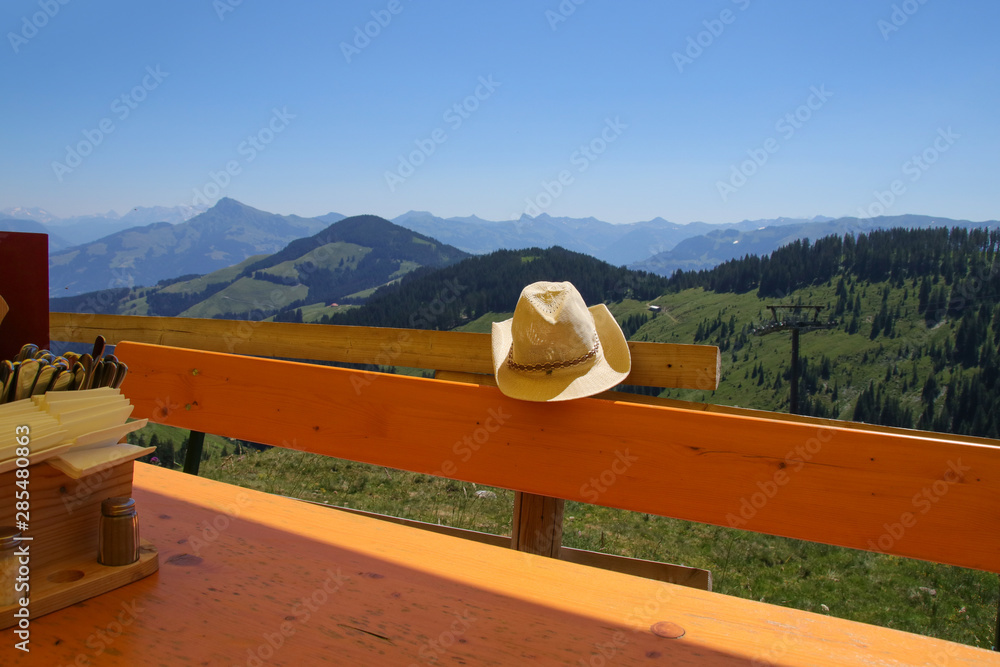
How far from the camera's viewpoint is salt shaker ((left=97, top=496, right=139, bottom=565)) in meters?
0.90

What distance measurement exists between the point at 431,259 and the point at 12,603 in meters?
189

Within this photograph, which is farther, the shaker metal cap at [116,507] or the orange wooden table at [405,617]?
the shaker metal cap at [116,507]

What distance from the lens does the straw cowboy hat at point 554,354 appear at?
175 centimetres

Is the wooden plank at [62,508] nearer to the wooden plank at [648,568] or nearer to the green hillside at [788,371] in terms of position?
the wooden plank at [648,568]

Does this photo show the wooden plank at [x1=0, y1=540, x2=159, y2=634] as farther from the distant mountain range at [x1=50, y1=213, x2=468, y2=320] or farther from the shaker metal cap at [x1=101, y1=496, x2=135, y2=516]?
the distant mountain range at [x1=50, y1=213, x2=468, y2=320]

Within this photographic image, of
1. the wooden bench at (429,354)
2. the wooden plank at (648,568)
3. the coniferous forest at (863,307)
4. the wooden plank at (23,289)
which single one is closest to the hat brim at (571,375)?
the wooden bench at (429,354)

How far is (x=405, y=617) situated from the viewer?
2.81 ft

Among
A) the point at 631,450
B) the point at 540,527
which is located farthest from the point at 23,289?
the point at 540,527

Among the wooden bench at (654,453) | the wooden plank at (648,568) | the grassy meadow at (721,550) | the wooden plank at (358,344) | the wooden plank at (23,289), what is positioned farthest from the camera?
the grassy meadow at (721,550)

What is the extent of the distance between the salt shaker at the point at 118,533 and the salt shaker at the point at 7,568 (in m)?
0.12

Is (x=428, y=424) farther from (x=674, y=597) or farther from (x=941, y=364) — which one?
(x=941, y=364)

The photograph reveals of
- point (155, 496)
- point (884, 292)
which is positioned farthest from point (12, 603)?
point (884, 292)

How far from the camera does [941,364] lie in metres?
48.4

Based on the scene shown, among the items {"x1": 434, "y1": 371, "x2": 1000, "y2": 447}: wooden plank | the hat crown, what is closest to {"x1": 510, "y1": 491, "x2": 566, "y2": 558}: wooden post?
{"x1": 434, "y1": 371, "x2": 1000, "y2": 447}: wooden plank
